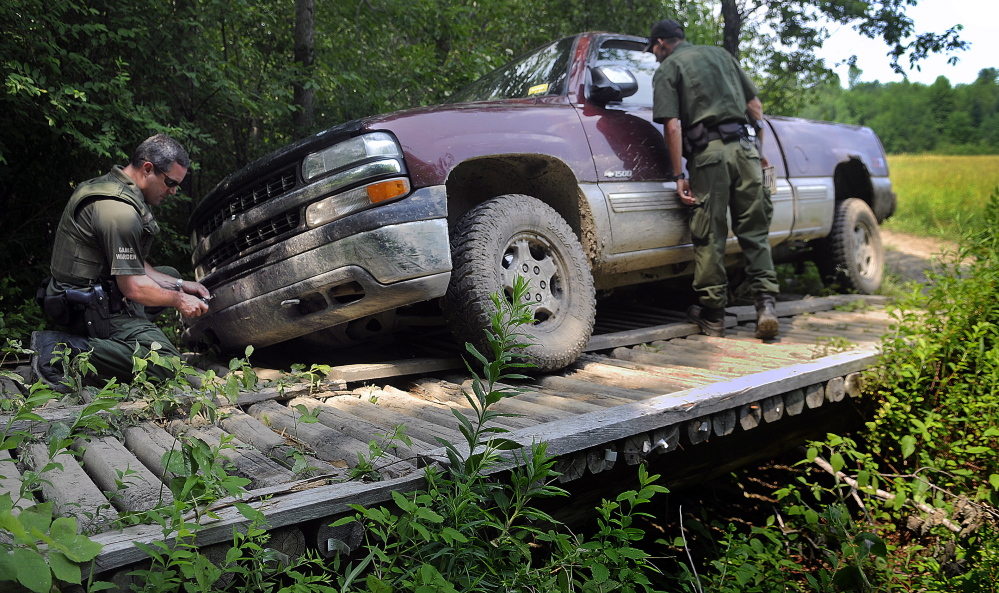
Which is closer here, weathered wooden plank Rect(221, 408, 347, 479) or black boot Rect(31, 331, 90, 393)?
weathered wooden plank Rect(221, 408, 347, 479)

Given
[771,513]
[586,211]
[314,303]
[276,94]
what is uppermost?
[276,94]

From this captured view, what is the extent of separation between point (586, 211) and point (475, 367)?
3.40 feet

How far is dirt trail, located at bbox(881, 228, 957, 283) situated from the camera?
971 centimetres

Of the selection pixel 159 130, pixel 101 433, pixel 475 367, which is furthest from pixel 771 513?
pixel 159 130

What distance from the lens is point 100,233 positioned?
3250 millimetres

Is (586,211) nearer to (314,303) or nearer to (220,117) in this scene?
(314,303)

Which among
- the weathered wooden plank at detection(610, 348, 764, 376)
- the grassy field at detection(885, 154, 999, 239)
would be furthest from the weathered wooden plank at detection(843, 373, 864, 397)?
the grassy field at detection(885, 154, 999, 239)

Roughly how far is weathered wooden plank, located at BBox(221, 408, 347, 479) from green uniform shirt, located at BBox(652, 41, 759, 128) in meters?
2.87

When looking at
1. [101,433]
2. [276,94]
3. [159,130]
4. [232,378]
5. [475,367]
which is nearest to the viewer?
[101,433]

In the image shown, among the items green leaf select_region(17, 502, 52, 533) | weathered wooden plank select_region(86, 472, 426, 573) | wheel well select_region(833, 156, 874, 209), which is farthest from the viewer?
wheel well select_region(833, 156, 874, 209)

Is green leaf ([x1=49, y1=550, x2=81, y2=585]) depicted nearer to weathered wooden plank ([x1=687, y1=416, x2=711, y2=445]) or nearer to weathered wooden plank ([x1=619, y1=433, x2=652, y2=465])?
weathered wooden plank ([x1=619, y1=433, x2=652, y2=465])

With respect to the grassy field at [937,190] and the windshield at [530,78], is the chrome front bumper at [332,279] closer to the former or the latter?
the windshield at [530,78]

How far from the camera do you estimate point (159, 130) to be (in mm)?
4664

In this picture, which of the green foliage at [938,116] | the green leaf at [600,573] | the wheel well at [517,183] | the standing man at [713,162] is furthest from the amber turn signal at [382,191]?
the green foliage at [938,116]
